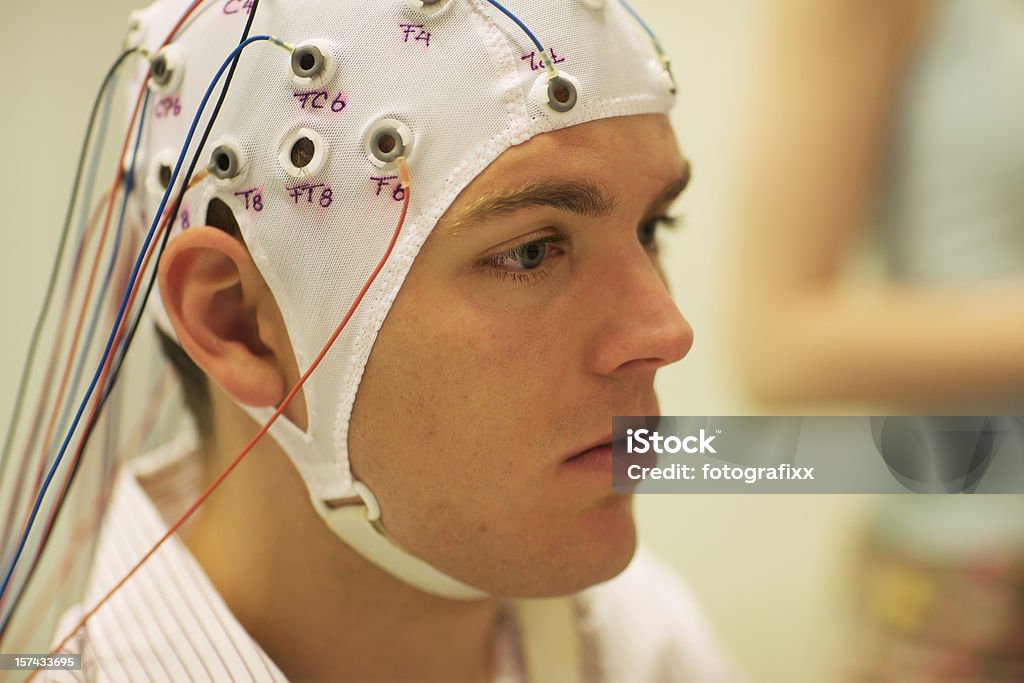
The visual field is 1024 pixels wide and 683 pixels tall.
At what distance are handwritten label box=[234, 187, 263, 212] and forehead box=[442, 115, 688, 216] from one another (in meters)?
0.17

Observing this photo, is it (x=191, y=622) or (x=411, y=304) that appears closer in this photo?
(x=411, y=304)

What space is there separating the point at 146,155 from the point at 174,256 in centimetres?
14

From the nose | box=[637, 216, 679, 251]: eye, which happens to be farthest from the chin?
box=[637, 216, 679, 251]: eye

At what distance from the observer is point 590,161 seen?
0.84 m

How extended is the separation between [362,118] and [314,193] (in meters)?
0.08

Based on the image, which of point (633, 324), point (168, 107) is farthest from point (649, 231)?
point (168, 107)

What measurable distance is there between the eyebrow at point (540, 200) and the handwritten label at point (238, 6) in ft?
0.94

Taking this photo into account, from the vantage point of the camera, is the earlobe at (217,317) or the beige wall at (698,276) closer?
the earlobe at (217,317)

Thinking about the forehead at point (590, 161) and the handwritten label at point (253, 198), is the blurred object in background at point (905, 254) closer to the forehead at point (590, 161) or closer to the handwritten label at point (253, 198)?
the forehead at point (590, 161)

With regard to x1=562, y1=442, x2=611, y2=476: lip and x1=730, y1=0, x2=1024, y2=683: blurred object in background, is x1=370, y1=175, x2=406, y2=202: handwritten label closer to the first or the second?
x1=562, y1=442, x2=611, y2=476: lip

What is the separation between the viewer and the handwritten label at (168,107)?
92 centimetres

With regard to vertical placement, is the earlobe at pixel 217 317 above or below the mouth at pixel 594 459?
above

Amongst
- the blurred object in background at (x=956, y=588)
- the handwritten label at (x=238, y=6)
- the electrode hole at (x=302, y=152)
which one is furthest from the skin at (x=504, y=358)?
the blurred object in background at (x=956, y=588)

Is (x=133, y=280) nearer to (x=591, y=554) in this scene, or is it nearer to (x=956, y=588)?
(x=591, y=554)
